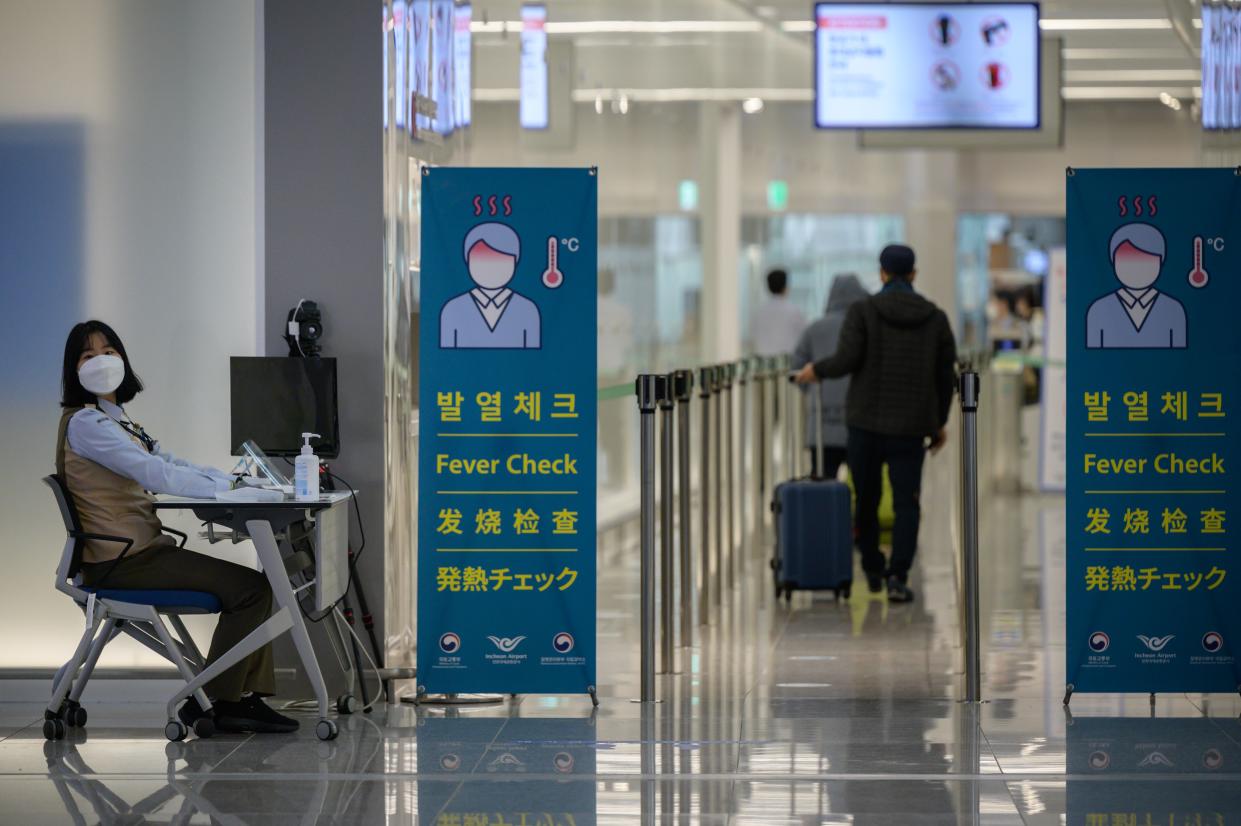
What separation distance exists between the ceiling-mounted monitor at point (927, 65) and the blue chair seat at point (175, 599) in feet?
21.5

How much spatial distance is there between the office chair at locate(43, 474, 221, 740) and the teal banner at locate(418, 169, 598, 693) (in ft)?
2.34

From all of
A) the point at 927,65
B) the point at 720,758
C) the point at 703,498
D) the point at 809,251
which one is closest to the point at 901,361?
the point at 703,498

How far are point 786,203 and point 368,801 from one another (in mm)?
11348

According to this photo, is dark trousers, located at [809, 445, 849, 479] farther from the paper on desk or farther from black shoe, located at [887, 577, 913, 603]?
the paper on desk

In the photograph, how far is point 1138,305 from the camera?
5.36m

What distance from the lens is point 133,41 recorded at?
5.65 m

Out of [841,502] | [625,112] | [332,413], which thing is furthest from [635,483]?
[332,413]

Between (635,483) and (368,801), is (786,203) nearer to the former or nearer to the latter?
(635,483)

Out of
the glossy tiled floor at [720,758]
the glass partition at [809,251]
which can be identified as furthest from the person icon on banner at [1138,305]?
the glass partition at [809,251]

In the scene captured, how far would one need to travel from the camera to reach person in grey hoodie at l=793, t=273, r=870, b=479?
8.61m

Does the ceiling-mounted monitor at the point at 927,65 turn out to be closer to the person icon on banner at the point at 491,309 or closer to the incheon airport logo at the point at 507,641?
the person icon on banner at the point at 491,309

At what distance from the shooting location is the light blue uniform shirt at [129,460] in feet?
15.9

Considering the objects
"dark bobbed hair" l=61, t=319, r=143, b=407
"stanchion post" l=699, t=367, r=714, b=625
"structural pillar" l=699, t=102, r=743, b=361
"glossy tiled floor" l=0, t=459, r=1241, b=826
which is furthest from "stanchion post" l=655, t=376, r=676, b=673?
"structural pillar" l=699, t=102, r=743, b=361

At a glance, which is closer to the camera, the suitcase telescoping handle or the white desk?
the white desk
